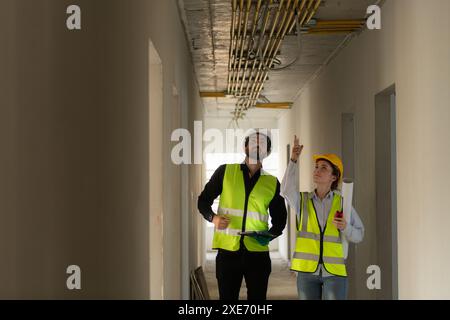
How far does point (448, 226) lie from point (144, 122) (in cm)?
157

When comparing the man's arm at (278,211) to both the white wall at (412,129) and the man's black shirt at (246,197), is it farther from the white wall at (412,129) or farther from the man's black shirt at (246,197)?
the white wall at (412,129)

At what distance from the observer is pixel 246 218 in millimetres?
4203

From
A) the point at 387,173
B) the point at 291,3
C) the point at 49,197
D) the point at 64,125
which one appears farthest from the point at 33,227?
the point at 387,173

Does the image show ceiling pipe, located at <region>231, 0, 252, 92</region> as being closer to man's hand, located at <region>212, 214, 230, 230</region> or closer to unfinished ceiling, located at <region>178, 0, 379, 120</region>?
unfinished ceiling, located at <region>178, 0, 379, 120</region>

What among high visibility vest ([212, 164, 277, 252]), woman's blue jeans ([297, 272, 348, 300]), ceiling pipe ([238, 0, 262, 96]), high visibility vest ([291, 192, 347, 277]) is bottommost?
woman's blue jeans ([297, 272, 348, 300])

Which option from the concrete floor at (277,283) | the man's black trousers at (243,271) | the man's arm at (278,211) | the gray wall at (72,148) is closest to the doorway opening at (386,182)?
the man's arm at (278,211)

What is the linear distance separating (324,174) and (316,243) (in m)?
0.39

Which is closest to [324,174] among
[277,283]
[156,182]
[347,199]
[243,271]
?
[347,199]

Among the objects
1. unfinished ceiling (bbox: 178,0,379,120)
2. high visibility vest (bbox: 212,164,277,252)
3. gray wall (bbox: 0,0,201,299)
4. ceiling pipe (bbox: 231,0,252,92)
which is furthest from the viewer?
unfinished ceiling (bbox: 178,0,379,120)

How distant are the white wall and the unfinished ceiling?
325 mm

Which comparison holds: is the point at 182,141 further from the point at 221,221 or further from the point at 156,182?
the point at 221,221

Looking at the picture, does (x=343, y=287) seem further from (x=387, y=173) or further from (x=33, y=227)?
(x=33, y=227)

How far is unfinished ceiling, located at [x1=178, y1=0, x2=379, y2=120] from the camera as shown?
541 cm

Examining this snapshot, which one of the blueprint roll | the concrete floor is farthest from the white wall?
the concrete floor
